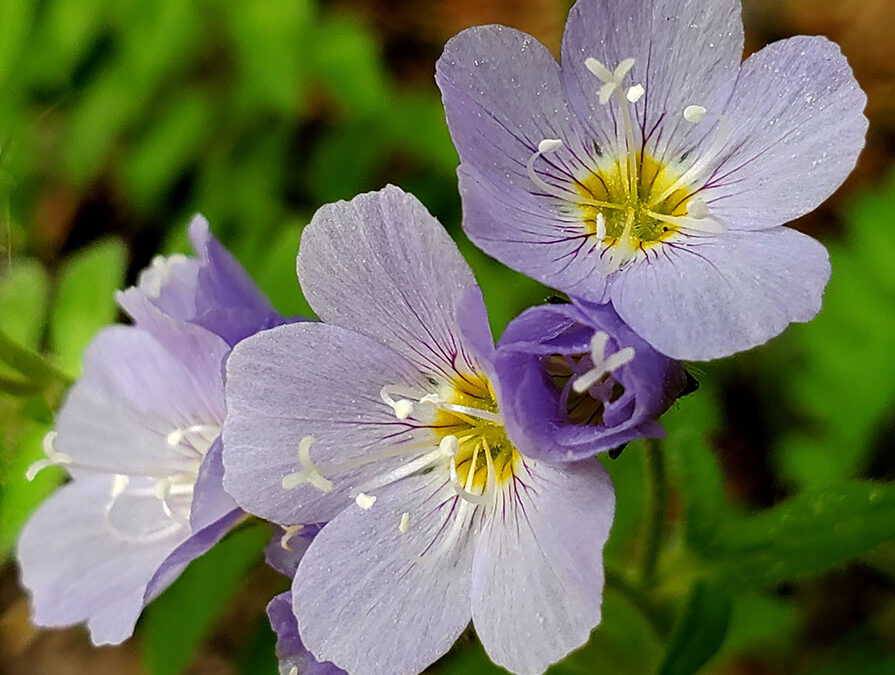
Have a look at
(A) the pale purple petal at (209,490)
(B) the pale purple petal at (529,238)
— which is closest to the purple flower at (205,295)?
(A) the pale purple petal at (209,490)

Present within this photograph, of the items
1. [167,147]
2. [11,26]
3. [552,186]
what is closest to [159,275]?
Result: [552,186]

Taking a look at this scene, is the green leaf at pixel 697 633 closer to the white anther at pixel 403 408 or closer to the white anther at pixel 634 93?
the white anther at pixel 403 408

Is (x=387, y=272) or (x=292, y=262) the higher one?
(x=387, y=272)

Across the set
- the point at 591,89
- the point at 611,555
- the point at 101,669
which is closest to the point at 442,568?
the point at 591,89

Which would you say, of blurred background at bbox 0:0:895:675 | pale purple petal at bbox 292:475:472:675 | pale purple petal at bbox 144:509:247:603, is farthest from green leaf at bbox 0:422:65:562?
pale purple petal at bbox 292:475:472:675

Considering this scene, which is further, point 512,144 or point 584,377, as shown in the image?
point 512,144

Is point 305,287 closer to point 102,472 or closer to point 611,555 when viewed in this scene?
point 102,472

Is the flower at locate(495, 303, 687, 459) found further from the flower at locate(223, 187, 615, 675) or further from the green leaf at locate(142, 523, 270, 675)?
the green leaf at locate(142, 523, 270, 675)

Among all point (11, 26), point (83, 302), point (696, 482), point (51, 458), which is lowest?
point (696, 482)

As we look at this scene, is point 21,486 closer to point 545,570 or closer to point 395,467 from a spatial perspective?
point 395,467
